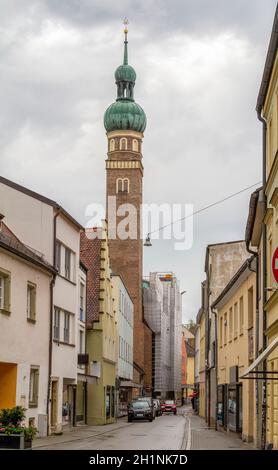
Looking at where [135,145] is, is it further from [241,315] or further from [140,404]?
[241,315]

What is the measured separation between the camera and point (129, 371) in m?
73.4

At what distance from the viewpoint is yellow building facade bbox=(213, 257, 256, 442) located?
26.2m

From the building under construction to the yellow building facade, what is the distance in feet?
224

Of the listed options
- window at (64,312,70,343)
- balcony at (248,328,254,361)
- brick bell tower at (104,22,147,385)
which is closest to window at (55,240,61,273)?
window at (64,312,70,343)

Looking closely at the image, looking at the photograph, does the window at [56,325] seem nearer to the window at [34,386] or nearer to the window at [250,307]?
the window at [34,386]

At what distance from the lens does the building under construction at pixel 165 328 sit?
10769 cm

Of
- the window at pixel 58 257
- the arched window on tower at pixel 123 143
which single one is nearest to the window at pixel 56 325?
the window at pixel 58 257

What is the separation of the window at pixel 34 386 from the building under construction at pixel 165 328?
78.2 metres

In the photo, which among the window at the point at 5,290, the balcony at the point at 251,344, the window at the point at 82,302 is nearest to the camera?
the balcony at the point at 251,344

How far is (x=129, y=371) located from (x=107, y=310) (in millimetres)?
26237

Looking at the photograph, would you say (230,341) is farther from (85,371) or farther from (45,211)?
(85,371)

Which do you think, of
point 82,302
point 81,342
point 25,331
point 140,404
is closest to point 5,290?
point 25,331
